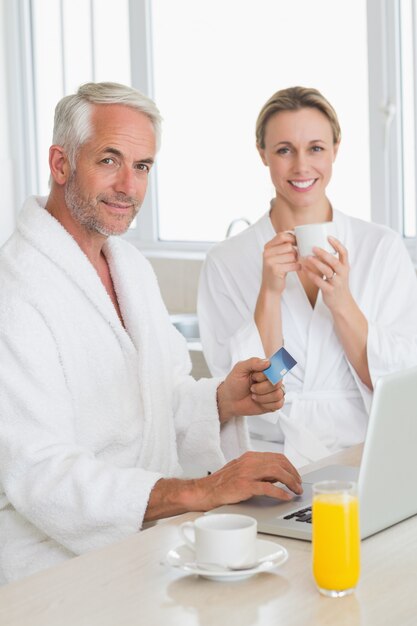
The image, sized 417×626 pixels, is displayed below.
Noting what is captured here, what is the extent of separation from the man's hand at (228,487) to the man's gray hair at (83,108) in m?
0.72

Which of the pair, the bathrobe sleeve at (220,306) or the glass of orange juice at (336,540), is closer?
the glass of orange juice at (336,540)

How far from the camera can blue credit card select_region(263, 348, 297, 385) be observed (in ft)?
6.13

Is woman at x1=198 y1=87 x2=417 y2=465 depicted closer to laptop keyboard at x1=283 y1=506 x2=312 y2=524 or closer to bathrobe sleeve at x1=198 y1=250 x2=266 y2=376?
bathrobe sleeve at x1=198 y1=250 x2=266 y2=376

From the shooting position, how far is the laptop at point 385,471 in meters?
1.44

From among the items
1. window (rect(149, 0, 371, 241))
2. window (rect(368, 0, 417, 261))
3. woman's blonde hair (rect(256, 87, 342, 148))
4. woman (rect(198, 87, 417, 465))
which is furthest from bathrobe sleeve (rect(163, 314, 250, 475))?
window (rect(149, 0, 371, 241))

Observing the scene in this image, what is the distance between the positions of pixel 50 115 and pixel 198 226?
1.01 metres

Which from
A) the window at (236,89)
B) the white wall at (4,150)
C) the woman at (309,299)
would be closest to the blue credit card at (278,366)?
the woman at (309,299)

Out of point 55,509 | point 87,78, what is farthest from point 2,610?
point 87,78

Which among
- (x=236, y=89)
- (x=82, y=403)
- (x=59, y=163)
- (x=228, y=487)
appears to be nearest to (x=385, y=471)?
(x=228, y=487)

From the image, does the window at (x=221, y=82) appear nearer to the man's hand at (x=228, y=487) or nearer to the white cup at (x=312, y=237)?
the white cup at (x=312, y=237)

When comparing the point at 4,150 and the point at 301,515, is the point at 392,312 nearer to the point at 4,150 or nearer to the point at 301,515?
the point at 301,515

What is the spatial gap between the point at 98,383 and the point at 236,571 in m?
0.74

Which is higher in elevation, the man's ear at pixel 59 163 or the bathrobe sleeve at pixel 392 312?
the man's ear at pixel 59 163

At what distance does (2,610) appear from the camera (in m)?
1.30
